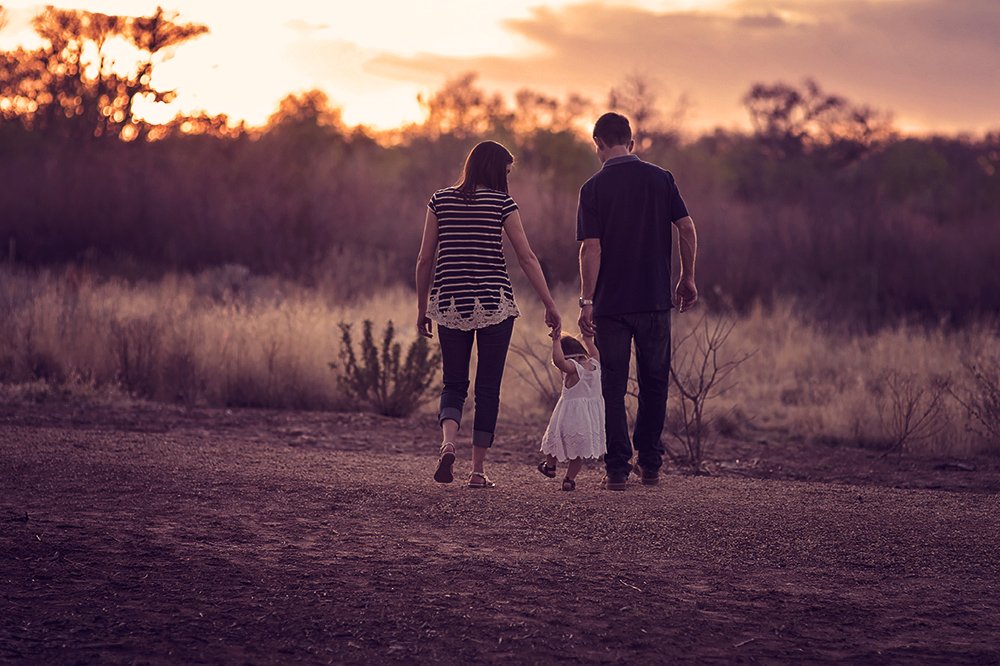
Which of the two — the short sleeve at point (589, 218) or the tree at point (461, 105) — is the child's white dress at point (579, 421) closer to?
the short sleeve at point (589, 218)

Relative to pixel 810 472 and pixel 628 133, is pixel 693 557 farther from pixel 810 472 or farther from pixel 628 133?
pixel 810 472

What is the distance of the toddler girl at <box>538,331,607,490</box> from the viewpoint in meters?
7.12

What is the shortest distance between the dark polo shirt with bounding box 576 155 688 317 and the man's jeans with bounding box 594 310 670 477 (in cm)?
9

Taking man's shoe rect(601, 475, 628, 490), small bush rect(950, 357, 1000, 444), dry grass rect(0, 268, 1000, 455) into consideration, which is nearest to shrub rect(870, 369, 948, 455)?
dry grass rect(0, 268, 1000, 455)

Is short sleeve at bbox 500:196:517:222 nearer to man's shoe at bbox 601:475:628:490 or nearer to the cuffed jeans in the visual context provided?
the cuffed jeans

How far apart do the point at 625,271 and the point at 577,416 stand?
0.84 m

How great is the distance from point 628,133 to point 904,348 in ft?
31.5

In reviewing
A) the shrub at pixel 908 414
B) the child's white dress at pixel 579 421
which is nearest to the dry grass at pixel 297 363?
the shrub at pixel 908 414

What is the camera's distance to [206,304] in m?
16.5

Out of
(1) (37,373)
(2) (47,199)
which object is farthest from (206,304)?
(2) (47,199)

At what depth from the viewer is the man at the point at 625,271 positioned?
23.2 ft

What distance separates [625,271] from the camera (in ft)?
23.3

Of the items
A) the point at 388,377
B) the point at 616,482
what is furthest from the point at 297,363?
the point at 616,482

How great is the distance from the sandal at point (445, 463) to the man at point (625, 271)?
87cm
